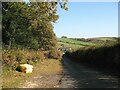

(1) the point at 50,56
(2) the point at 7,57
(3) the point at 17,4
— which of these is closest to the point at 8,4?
(3) the point at 17,4

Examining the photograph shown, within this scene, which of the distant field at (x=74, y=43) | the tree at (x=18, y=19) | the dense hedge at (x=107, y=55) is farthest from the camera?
the distant field at (x=74, y=43)

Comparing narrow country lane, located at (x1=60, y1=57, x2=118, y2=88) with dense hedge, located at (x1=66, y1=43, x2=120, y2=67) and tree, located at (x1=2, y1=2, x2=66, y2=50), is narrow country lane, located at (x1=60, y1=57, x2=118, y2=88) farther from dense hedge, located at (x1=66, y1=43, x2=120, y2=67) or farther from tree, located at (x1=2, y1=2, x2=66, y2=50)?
tree, located at (x1=2, y1=2, x2=66, y2=50)

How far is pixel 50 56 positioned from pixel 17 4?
34573 mm

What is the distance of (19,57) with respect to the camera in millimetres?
28234

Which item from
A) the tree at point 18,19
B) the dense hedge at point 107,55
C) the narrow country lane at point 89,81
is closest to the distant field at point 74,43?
the tree at point 18,19

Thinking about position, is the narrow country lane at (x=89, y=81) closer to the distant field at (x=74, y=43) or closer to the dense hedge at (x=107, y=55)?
the dense hedge at (x=107, y=55)

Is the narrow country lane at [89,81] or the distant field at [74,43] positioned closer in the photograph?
the narrow country lane at [89,81]

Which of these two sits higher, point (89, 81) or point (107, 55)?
point (107, 55)

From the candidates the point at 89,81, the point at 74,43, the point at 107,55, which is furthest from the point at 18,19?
the point at 74,43

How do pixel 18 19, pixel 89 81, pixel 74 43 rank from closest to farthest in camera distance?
pixel 89 81 → pixel 18 19 → pixel 74 43

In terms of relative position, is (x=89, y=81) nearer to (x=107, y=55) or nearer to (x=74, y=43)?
(x=107, y=55)

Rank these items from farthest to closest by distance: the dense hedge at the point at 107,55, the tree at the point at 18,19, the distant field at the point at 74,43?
the distant field at the point at 74,43
the tree at the point at 18,19
the dense hedge at the point at 107,55

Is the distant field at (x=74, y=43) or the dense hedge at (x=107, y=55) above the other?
the dense hedge at (x=107, y=55)

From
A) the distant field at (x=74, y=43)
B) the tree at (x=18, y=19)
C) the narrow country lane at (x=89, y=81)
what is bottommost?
the distant field at (x=74, y=43)
